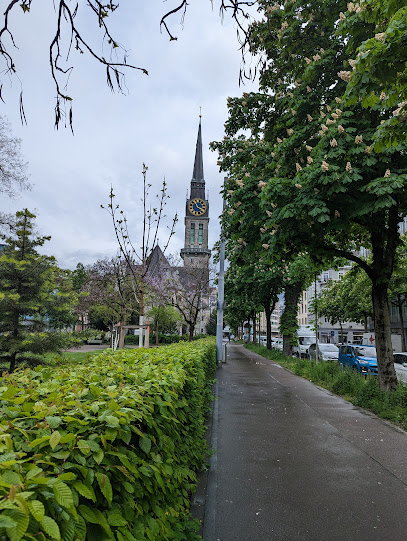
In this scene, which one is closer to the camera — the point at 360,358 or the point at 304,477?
the point at 304,477

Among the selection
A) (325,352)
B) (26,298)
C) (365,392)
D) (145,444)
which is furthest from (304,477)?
(325,352)

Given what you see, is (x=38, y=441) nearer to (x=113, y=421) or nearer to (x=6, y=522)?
(x=113, y=421)

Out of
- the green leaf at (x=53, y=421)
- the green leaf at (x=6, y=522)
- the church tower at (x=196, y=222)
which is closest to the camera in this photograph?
the green leaf at (x=6, y=522)

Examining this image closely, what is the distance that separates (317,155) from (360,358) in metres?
12.2

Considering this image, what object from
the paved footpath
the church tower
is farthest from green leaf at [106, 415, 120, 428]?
the church tower

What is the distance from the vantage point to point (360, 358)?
17.4 meters

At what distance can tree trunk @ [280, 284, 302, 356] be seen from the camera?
23750 millimetres

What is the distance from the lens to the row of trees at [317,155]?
7516mm

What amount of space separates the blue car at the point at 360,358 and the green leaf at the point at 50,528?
54.1ft

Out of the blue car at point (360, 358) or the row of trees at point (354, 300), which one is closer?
the blue car at point (360, 358)

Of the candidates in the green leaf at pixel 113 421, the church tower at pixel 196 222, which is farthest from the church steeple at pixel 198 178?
the green leaf at pixel 113 421

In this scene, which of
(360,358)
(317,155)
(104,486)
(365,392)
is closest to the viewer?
(104,486)

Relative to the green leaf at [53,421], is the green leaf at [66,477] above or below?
below

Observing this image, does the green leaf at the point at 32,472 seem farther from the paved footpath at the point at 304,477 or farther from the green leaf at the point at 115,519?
the paved footpath at the point at 304,477
